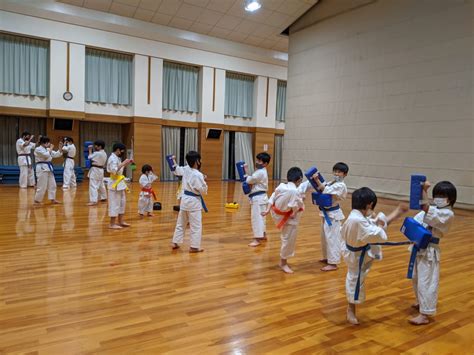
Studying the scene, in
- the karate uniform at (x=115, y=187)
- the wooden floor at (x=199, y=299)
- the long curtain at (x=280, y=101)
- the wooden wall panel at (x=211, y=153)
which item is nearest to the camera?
the wooden floor at (x=199, y=299)

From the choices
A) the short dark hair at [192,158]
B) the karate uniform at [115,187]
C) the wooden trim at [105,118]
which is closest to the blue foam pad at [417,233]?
the short dark hair at [192,158]

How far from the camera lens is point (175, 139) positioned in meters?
14.7

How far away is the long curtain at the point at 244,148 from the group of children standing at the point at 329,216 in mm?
8872

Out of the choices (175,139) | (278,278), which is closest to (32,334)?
(278,278)

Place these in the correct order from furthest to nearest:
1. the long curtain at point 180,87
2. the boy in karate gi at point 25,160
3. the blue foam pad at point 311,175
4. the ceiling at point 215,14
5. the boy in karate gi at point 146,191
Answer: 1. the long curtain at point 180,87
2. the ceiling at point 215,14
3. the boy in karate gi at point 25,160
4. the boy in karate gi at point 146,191
5. the blue foam pad at point 311,175

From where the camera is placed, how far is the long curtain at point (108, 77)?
12805mm

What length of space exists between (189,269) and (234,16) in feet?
A: 35.8

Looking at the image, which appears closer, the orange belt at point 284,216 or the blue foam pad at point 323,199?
the orange belt at point 284,216

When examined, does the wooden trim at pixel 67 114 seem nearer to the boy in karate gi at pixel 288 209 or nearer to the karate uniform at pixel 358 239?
the boy in karate gi at pixel 288 209

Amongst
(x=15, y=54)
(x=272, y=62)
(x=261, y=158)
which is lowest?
(x=261, y=158)

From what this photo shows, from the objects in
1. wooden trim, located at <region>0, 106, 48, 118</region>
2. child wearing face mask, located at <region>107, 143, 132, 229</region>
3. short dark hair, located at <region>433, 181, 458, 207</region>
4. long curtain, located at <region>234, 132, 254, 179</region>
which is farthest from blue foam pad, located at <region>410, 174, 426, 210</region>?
long curtain, located at <region>234, 132, 254, 179</region>

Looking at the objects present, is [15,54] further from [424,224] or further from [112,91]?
[424,224]

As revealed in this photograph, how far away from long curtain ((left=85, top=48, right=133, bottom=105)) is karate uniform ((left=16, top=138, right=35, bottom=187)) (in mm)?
3028

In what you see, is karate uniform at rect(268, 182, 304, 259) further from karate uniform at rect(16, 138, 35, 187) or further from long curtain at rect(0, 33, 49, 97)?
long curtain at rect(0, 33, 49, 97)
